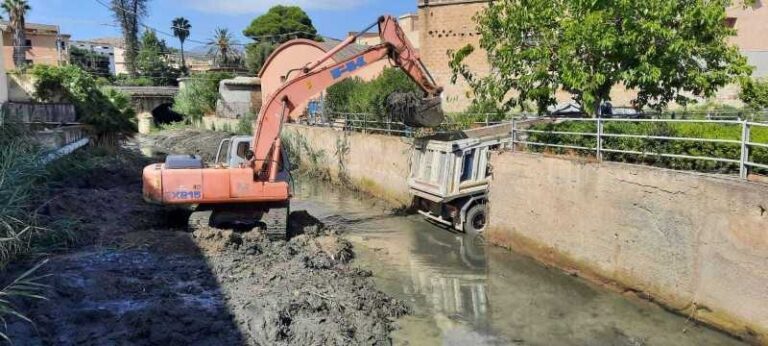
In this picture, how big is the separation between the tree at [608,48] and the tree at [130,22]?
5751 centimetres

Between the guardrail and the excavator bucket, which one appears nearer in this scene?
the excavator bucket

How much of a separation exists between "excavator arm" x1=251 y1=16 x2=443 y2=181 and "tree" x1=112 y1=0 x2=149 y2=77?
2231 inches

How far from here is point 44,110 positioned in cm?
1984

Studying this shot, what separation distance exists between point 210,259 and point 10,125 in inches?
238

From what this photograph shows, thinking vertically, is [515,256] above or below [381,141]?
below

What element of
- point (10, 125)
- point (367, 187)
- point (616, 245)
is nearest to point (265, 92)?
point (367, 187)

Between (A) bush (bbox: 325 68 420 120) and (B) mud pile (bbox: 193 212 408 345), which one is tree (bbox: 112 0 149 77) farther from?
(B) mud pile (bbox: 193 212 408 345)

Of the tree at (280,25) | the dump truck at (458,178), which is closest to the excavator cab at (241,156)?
the dump truck at (458,178)

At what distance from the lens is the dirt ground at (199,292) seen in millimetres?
6410

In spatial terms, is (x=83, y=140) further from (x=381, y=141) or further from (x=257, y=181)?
(x=257, y=181)

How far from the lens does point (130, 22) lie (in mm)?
62094

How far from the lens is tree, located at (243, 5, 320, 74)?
65375 millimetres

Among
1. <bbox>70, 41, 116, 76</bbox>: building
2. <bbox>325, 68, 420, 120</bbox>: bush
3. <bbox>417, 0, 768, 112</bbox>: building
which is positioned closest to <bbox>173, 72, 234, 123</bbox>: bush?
<bbox>325, 68, 420, 120</bbox>: bush

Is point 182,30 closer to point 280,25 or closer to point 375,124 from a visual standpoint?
point 280,25
